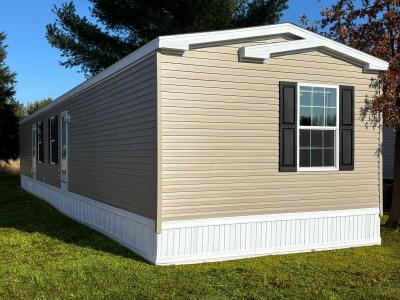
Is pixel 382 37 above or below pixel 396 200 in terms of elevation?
above

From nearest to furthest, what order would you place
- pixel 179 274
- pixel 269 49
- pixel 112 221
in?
pixel 179 274, pixel 269 49, pixel 112 221

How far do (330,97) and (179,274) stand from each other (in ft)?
12.4

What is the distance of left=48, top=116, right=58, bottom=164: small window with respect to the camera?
13255 millimetres

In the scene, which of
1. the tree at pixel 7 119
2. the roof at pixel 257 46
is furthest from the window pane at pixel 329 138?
the tree at pixel 7 119

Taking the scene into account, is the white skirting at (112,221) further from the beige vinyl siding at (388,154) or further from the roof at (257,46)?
the beige vinyl siding at (388,154)

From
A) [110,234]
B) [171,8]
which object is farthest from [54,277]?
[171,8]

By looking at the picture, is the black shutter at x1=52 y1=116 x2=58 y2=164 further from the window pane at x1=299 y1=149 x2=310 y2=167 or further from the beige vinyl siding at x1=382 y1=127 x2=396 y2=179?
the beige vinyl siding at x1=382 y1=127 x2=396 y2=179

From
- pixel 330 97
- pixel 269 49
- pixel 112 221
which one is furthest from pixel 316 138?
pixel 112 221

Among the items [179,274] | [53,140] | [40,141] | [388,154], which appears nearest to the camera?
[179,274]

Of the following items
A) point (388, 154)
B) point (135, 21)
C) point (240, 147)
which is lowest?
point (388, 154)

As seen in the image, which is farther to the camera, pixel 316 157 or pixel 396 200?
pixel 396 200

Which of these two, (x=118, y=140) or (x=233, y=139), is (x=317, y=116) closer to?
(x=233, y=139)

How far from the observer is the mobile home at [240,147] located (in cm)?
683

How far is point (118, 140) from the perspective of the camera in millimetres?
8398
